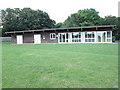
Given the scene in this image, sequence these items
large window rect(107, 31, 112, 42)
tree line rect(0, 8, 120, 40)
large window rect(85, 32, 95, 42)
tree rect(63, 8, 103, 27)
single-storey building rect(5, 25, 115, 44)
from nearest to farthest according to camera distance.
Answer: large window rect(107, 31, 112, 42)
single-storey building rect(5, 25, 115, 44)
large window rect(85, 32, 95, 42)
tree line rect(0, 8, 120, 40)
tree rect(63, 8, 103, 27)

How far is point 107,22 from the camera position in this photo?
34.5 metres

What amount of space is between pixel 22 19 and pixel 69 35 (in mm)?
20169

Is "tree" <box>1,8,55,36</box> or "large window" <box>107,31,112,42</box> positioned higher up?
"tree" <box>1,8,55,36</box>

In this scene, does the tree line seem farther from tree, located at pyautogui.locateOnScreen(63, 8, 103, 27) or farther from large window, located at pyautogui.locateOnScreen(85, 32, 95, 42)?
large window, located at pyautogui.locateOnScreen(85, 32, 95, 42)

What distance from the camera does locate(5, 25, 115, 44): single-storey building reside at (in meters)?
20.3

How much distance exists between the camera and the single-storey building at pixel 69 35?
66.5 feet

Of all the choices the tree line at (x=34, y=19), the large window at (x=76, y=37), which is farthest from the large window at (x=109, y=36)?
the tree line at (x=34, y=19)

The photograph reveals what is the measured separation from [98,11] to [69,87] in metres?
40.5

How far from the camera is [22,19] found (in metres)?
36.9

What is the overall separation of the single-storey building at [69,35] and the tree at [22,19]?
27.4ft

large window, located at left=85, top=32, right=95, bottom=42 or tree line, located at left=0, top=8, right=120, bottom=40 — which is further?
tree line, located at left=0, top=8, right=120, bottom=40

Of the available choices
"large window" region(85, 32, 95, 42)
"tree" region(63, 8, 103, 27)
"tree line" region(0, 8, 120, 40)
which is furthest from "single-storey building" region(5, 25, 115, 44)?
"tree" region(63, 8, 103, 27)

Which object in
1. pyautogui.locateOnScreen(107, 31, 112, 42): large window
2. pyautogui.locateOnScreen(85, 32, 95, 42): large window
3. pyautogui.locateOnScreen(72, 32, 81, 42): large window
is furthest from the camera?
pyautogui.locateOnScreen(72, 32, 81, 42): large window

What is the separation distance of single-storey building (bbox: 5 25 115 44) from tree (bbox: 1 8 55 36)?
835cm
